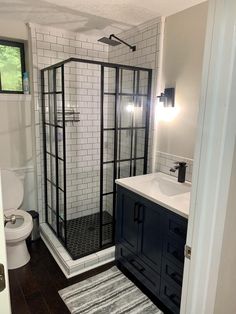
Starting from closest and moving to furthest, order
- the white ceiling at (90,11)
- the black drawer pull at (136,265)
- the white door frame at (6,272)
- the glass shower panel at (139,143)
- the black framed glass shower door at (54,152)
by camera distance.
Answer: the white door frame at (6,272), the white ceiling at (90,11), the black drawer pull at (136,265), the black framed glass shower door at (54,152), the glass shower panel at (139,143)

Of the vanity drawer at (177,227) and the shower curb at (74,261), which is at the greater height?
the vanity drawer at (177,227)

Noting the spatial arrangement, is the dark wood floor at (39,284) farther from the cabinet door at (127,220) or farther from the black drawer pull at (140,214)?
the black drawer pull at (140,214)

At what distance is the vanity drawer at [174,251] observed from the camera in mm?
1647

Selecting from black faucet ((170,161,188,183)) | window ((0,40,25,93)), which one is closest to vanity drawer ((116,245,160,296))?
black faucet ((170,161,188,183))

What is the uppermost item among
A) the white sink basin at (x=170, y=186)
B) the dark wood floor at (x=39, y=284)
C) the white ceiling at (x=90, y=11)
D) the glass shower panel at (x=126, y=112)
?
the white ceiling at (x=90, y=11)

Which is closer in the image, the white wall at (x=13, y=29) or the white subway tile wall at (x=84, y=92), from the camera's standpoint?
the white wall at (x=13, y=29)

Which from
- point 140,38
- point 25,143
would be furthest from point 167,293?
point 140,38

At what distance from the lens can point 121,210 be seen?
89.0 inches

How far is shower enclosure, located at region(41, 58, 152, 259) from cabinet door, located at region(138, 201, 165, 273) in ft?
1.89

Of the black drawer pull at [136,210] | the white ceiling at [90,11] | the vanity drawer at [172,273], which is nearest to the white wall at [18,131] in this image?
the white ceiling at [90,11]

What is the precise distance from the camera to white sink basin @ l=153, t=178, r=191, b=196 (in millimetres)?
2168

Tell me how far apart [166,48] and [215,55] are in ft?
5.41

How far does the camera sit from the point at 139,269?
2100mm

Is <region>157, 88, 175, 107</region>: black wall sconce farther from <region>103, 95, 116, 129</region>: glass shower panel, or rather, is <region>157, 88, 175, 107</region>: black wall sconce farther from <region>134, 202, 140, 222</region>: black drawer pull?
<region>134, 202, 140, 222</region>: black drawer pull
